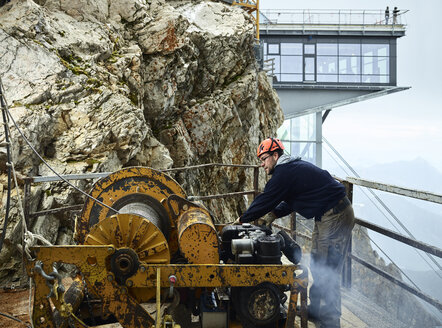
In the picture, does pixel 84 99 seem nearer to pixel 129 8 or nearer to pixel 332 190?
pixel 129 8

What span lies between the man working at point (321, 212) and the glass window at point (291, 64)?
73.7ft

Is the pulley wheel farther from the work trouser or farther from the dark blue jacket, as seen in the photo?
the work trouser

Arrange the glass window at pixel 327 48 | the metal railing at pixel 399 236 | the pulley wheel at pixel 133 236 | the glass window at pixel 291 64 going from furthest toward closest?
the glass window at pixel 291 64 → the glass window at pixel 327 48 → the metal railing at pixel 399 236 → the pulley wheel at pixel 133 236

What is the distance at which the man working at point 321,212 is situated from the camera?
375cm

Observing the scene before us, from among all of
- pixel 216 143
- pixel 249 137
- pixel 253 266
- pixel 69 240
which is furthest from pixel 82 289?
pixel 249 137

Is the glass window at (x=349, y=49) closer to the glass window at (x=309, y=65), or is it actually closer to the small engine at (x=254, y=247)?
the glass window at (x=309, y=65)

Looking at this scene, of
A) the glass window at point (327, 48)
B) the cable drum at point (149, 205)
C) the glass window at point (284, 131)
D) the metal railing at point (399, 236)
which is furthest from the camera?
the glass window at point (284, 131)

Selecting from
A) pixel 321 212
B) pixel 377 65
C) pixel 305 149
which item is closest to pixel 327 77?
pixel 377 65

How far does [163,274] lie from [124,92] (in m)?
7.03

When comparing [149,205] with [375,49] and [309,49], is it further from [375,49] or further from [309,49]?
[375,49]

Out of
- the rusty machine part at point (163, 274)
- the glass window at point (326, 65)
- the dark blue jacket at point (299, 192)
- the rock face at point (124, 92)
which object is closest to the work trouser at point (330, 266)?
the dark blue jacket at point (299, 192)

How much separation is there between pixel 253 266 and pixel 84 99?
621 centimetres

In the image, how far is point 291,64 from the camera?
2512 cm

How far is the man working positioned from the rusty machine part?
23.8 inches
